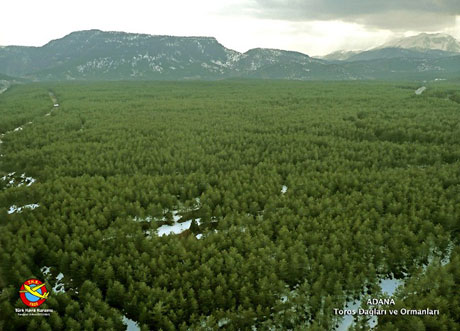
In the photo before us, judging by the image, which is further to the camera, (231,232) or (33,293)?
(231,232)

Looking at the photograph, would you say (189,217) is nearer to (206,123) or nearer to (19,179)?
(19,179)

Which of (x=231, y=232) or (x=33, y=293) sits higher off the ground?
(x=231, y=232)

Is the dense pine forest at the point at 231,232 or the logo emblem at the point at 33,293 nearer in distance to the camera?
the dense pine forest at the point at 231,232

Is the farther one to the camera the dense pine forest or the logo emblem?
the logo emblem
